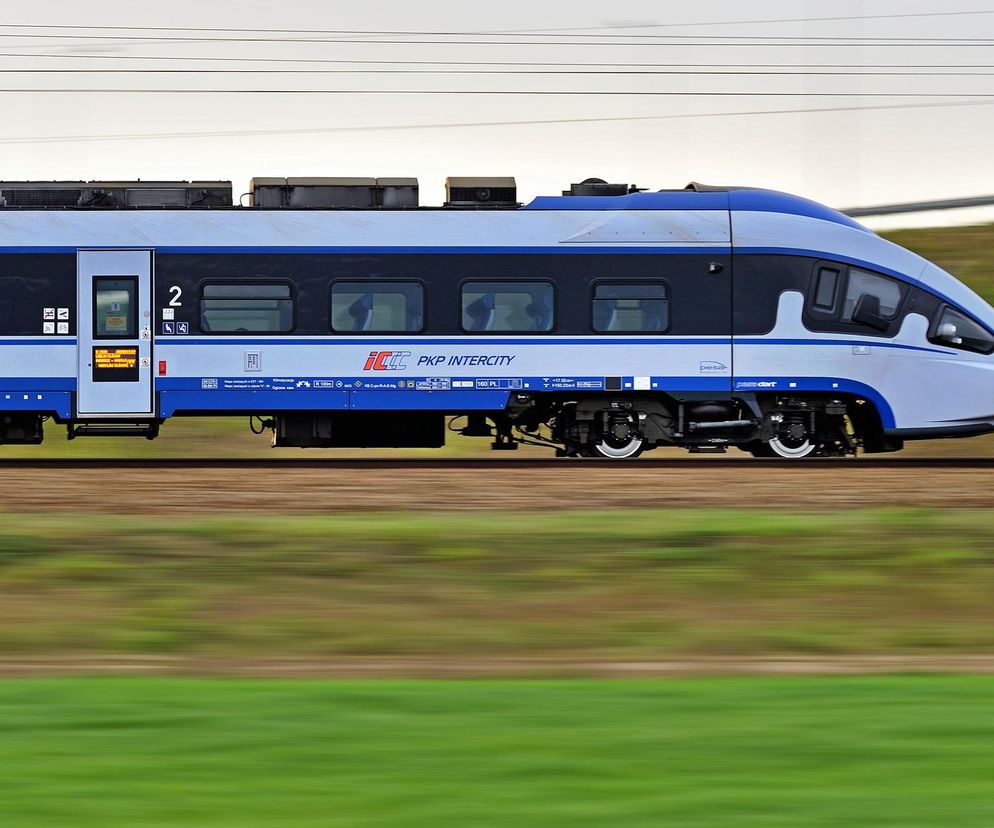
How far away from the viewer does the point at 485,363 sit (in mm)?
18922

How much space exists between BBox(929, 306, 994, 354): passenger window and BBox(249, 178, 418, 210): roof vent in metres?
7.58

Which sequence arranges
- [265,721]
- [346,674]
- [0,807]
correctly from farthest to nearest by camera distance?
[346,674]
[265,721]
[0,807]

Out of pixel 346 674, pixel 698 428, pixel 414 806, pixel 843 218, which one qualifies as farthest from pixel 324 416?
pixel 414 806

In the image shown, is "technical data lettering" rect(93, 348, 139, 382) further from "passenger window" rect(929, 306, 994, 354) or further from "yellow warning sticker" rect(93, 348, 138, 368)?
"passenger window" rect(929, 306, 994, 354)

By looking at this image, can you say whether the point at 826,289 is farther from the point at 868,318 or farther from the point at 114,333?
the point at 114,333

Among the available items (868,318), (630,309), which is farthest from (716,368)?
(868,318)

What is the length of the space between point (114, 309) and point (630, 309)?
23.7 ft

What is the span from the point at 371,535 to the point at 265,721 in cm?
487

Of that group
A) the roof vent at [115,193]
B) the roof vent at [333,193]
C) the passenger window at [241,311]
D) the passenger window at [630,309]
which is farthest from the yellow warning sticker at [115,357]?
the passenger window at [630,309]

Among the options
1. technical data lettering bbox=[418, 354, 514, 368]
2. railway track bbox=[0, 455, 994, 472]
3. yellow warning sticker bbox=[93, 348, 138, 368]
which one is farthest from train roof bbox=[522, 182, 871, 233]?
yellow warning sticker bbox=[93, 348, 138, 368]

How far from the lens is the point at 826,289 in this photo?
62.4ft

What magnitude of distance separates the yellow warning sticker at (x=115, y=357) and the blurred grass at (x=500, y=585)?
22.9 feet

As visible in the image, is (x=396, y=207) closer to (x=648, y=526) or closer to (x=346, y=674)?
(x=648, y=526)

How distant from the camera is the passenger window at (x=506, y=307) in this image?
A: 62.5ft
